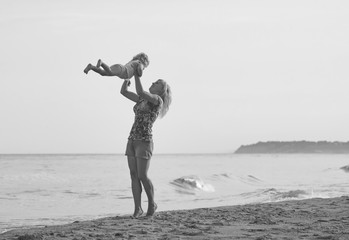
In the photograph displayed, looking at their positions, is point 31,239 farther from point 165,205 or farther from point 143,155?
point 165,205

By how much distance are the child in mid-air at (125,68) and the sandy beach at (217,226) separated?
5.45 ft

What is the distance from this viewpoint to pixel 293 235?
20.9ft

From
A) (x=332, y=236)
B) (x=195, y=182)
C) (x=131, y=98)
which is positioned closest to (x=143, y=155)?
(x=131, y=98)

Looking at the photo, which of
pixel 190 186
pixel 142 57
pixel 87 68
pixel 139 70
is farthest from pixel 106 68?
pixel 190 186

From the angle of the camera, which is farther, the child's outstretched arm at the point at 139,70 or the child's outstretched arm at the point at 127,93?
the child's outstretched arm at the point at 127,93

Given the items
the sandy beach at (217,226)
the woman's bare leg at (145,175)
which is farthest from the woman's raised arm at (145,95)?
the sandy beach at (217,226)

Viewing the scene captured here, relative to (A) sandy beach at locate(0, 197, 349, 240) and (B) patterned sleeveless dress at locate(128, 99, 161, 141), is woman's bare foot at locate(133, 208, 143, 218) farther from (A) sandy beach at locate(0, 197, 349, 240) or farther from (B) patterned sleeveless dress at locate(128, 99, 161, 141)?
(B) patterned sleeveless dress at locate(128, 99, 161, 141)

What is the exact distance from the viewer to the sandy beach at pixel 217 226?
6261 millimetres

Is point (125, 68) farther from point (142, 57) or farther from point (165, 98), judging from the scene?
point (165, 98)

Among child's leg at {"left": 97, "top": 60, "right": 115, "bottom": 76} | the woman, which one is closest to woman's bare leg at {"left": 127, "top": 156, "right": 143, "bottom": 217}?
the woman

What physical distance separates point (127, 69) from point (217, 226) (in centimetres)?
206

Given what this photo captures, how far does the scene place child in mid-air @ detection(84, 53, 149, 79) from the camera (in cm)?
617

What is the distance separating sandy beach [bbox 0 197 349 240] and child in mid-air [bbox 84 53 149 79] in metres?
1.66

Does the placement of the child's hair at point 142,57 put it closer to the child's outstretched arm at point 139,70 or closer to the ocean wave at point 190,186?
the child's outstretched arm at point 139,70
